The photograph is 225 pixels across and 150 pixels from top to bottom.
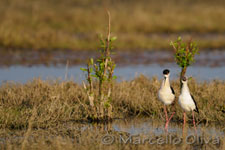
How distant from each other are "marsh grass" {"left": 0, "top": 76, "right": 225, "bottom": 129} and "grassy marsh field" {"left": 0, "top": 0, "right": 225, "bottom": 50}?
7261 millimetres

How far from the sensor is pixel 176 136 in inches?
260

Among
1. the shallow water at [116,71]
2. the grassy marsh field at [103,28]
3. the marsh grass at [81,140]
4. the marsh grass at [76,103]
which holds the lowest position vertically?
the marsh grass at [81,140]

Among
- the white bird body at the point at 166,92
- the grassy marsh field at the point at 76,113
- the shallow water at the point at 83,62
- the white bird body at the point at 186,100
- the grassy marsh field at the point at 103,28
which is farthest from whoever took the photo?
the grassy marsh field at the point at 103,28

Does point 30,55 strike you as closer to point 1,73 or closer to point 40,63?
point 40,63


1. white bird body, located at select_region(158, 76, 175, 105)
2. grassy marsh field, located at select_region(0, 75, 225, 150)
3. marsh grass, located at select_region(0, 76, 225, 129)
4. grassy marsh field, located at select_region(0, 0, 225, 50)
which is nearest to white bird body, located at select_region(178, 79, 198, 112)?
white bird body, located at select_region(158, 76, 175, 105)

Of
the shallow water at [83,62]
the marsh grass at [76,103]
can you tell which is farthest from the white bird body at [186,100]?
the shallow water at [83,62]

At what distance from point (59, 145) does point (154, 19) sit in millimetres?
15792

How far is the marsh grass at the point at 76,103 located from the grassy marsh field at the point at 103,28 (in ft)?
23.8

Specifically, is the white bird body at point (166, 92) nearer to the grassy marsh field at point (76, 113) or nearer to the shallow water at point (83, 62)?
the grassy marsh field at point (76, 113)

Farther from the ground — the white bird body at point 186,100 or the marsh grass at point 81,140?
the white bird body at point 186,100

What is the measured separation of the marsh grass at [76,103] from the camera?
7230 mm

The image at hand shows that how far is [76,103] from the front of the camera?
8188 millimetres

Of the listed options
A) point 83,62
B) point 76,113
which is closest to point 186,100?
point 76,113

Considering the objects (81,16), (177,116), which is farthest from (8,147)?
(81,16)
